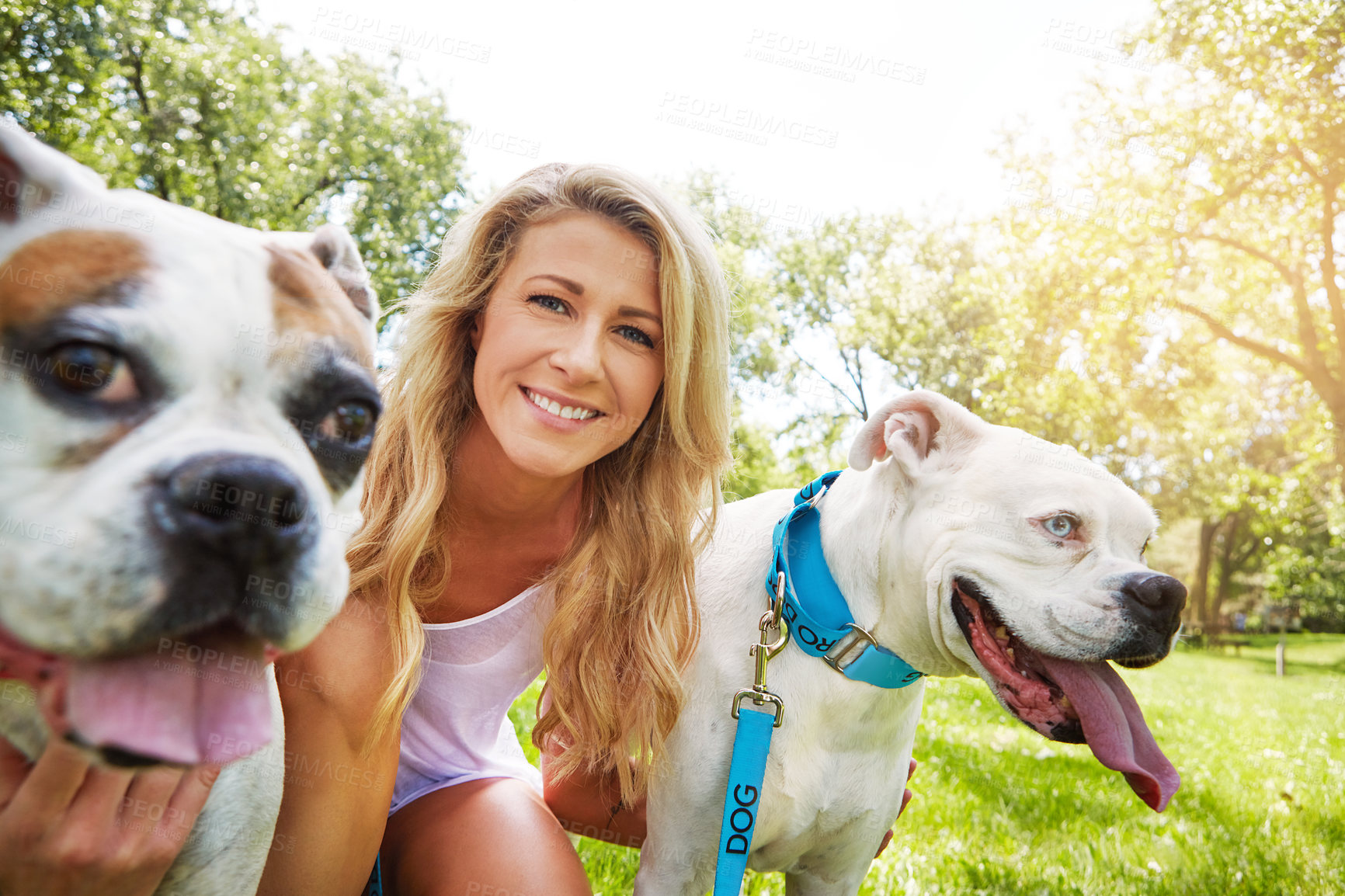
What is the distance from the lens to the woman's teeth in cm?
230

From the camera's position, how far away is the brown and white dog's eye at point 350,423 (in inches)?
39.4

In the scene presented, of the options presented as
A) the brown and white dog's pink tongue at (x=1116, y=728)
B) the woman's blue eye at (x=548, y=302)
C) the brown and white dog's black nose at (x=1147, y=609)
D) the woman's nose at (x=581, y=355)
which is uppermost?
the woman's blue eye at (x=548, y=302)

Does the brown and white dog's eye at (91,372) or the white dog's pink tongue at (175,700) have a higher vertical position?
the brown and white dog's eye at (91,372)

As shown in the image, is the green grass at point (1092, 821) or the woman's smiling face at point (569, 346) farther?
the green grass at point (1092, 821)

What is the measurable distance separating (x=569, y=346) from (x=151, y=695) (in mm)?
1654

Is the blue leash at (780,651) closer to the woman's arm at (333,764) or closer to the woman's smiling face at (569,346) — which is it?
the woman's smiling face at (569,346)

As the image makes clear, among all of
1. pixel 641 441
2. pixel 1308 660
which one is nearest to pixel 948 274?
pixel 1308 660

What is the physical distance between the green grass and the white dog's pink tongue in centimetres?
321

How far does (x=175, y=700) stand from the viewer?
2.60 feet

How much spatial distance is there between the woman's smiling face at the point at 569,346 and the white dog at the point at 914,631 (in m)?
0.73

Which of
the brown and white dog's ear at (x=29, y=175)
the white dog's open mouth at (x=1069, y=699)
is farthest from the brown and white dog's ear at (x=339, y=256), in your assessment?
the white dog's open mouth at (x=1069, y=699)

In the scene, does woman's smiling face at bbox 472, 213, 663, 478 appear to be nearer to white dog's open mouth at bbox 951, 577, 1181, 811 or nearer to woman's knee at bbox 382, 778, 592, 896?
white dog's open mouth at bbox 951, 577, 1181, 811

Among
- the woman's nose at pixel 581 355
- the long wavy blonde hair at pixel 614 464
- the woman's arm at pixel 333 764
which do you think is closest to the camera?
the woman's arm at pixel 333 764

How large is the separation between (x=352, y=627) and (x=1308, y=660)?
112 feet
